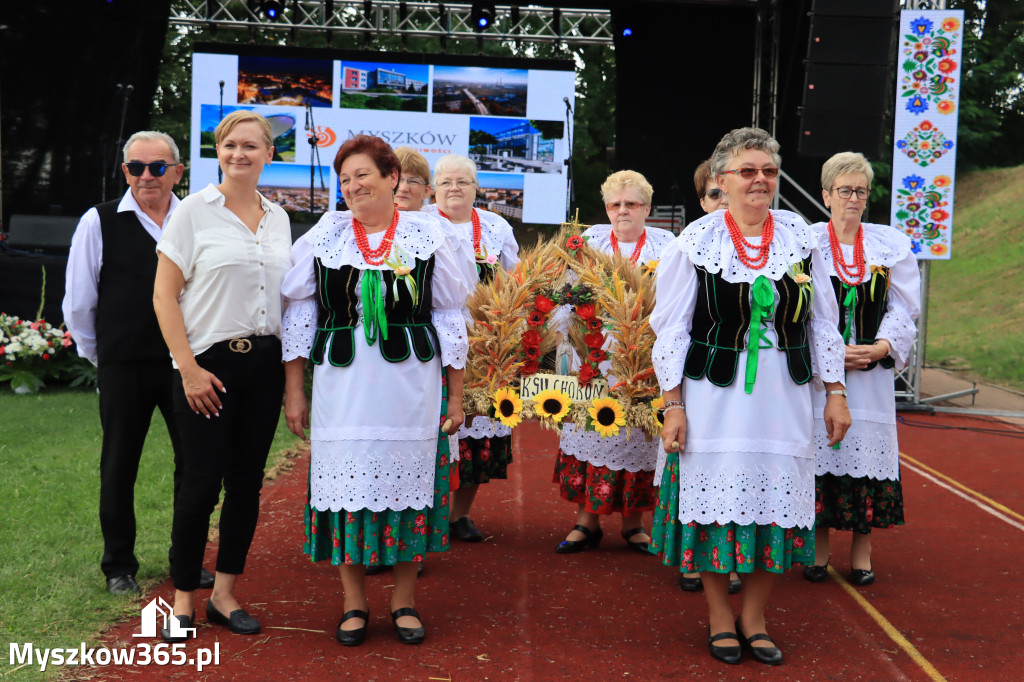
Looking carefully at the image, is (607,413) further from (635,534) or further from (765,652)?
(765,652)

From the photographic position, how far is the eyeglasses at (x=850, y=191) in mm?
4289

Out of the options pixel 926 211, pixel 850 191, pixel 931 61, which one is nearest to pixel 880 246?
pixel 850 191

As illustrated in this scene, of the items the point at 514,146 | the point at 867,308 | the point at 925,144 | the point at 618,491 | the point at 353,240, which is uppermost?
the point at 514,146

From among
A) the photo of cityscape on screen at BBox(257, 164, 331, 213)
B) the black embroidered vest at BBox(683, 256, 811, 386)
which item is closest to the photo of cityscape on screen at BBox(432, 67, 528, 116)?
the photo of cityscape on screen at BBox(257, 164, 331, 213)

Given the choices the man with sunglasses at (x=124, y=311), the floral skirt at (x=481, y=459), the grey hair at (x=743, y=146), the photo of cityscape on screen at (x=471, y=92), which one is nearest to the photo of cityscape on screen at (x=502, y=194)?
the photo of cityscape on screen at (x=471, y=92)

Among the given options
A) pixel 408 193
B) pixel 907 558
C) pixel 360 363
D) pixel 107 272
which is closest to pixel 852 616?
pixel 907 558

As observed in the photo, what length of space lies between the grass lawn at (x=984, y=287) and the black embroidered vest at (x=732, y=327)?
10.6 m

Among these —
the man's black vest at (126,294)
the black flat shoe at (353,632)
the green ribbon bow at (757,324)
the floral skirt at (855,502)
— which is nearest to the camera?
the green ribbon bow at (757,324)

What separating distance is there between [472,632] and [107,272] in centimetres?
205

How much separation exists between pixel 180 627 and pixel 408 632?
803 mm

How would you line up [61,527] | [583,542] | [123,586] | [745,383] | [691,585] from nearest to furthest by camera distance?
1. [745,383]
2. [123,586]
3. [691,585]
4. [583,542]
5. [61,527]

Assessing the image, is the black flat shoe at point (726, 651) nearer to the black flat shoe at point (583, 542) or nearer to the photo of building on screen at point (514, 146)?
the black flat shoe at point (583, 542)

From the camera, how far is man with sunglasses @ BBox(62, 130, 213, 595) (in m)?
3.82

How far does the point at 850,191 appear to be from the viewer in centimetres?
429
